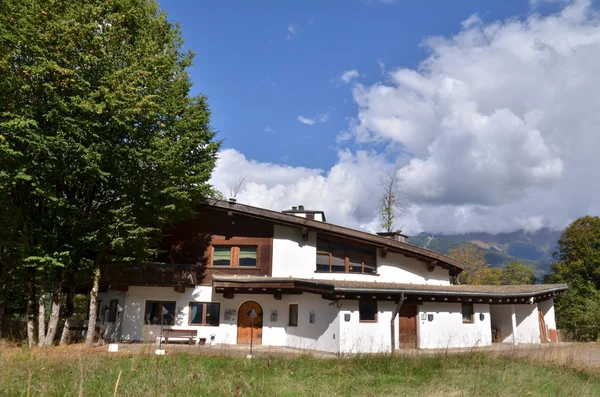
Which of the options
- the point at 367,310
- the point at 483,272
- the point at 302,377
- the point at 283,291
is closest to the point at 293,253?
the point at 283,291

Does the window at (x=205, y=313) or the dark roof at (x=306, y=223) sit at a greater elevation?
the dark roof at (x=306, y=223)

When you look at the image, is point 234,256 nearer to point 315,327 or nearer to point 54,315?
point 315,327

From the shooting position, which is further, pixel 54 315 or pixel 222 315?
pixel 222 315

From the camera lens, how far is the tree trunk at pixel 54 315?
16828 mm

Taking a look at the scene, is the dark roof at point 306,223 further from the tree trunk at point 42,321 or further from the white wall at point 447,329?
the tree trunk at point 42,321

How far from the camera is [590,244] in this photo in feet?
111

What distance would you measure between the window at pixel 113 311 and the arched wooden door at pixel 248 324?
6.38 meters

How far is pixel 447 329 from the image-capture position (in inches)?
813

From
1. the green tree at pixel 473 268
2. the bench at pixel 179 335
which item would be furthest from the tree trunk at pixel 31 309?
the green tree at pixel 473 268

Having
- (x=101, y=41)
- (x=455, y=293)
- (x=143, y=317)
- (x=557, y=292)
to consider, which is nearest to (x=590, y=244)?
(x=557, y=292)

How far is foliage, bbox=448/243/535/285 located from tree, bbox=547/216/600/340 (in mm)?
14848

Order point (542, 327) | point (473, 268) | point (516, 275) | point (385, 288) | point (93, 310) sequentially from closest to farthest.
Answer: point (93, 310), point (385, 288), point (542, 327), point (473, 268), point (516, 275)

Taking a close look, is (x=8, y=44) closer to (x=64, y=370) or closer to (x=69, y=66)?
Answer: (x=69, y=66)

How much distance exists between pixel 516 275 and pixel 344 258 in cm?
4326
